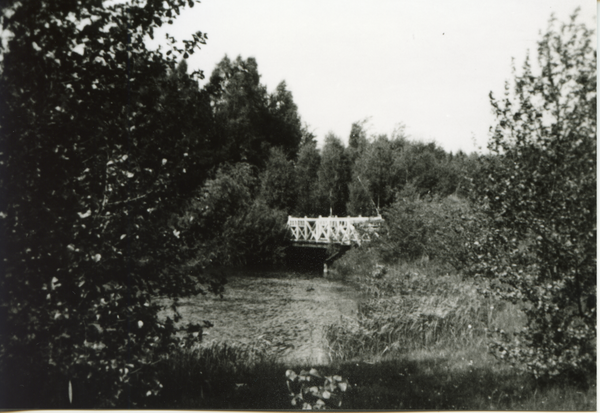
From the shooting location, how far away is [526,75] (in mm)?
3078

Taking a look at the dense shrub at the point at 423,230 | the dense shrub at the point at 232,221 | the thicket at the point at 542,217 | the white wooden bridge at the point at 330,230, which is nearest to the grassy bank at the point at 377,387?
the thicket at the point at 542,217

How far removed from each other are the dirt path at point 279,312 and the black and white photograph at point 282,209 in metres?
0.02

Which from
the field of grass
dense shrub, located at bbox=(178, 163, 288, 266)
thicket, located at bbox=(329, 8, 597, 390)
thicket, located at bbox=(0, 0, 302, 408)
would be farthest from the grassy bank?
dense shrub, located at bbox=(178, 163, 288, 266)

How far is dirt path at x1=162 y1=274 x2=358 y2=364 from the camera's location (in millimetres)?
3344

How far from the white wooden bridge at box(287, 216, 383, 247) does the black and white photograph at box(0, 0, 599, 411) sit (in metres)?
0.03

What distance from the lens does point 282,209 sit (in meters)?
3.73

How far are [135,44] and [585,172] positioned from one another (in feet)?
9.93

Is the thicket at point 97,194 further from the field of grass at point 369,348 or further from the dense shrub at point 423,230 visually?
the dense shrub at point 423,230

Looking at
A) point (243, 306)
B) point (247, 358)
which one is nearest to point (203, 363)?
point (247, 358)

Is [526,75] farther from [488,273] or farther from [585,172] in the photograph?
[488,273]

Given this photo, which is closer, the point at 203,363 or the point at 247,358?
the point at 203,363

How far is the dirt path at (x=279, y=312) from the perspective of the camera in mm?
3344

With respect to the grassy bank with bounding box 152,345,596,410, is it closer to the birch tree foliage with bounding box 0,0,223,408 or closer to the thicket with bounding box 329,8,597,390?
the thicket with bounding box 329,8,597,390

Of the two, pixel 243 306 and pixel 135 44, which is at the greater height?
pixel 135 44
